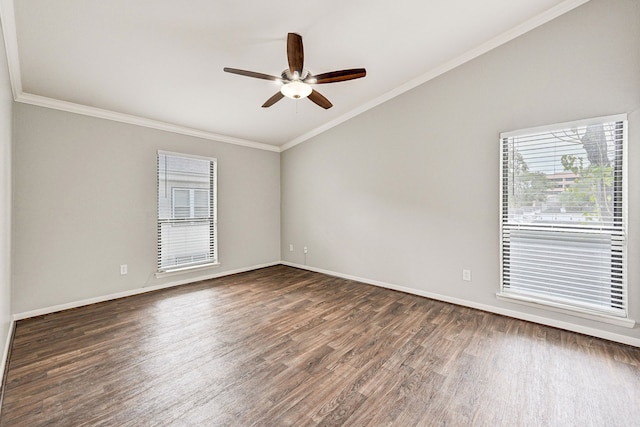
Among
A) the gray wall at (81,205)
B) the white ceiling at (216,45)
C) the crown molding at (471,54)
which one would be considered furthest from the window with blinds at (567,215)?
the gray wall at (81,205)

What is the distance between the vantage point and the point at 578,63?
2.57 meters

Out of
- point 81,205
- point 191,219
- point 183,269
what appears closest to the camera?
point 81,205

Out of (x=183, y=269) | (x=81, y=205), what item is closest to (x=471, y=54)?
(x=183, y=269)

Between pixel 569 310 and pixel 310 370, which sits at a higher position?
pixel 569 310

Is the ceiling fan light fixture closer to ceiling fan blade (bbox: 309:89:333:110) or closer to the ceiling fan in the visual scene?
the ceiling fan

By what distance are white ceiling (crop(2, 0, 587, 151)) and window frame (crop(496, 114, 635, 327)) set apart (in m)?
1.12

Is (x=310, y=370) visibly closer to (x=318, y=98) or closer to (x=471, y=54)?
(x=318, y=98)

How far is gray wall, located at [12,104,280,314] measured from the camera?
9.62 feet

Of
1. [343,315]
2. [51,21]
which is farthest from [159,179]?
[343,315]

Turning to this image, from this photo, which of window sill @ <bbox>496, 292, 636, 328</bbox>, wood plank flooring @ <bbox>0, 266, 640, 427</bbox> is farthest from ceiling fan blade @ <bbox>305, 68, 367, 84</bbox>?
window sill @ <bbox>496, 292, 636, 328</bbox>

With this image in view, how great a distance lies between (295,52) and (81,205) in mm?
3181

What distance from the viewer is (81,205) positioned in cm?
327

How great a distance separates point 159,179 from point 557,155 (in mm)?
4916

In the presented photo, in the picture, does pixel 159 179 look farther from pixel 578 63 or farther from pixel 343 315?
pixel 578 63
